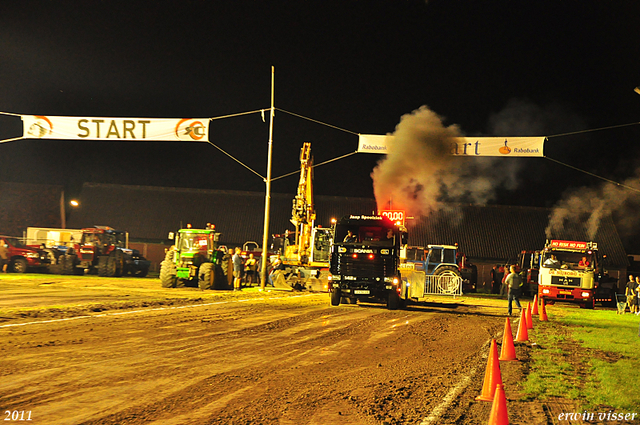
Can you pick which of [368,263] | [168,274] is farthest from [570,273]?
[168,274]

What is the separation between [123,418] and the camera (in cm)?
608

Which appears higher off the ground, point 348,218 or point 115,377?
point 348,218

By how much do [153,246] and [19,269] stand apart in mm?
17518

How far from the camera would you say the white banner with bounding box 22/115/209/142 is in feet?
80.6

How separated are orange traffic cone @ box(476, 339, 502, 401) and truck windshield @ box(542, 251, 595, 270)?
22.9 meters

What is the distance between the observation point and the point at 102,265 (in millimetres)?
35625

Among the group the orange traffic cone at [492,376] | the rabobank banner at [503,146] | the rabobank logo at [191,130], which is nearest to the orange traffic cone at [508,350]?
the orange traffic cone at [492,376]

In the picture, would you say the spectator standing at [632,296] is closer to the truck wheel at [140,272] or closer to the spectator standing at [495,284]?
the spectator standing at [495,284]

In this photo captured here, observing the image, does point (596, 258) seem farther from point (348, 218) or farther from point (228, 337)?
point (228, 337)

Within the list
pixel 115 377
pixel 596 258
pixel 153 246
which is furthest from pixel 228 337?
pixel 153 246

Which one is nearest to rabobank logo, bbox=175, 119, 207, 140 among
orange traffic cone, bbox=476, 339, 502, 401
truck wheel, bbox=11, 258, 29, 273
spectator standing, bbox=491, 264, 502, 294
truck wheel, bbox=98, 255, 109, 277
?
truck wheel, bbox=98, 255, 109, 277

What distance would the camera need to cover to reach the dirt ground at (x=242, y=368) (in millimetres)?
6590

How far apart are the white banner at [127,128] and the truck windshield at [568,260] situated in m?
17.3

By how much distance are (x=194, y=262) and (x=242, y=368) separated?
20630 millimetres
